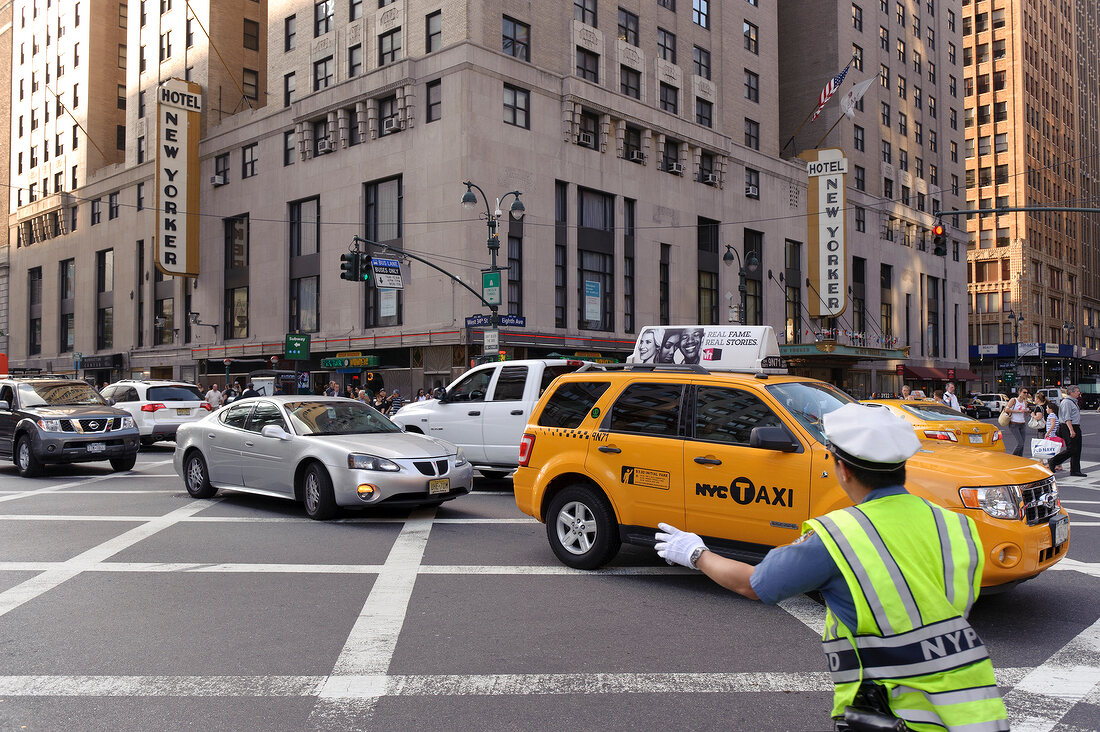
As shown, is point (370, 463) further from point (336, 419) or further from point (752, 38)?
point (752, 38)

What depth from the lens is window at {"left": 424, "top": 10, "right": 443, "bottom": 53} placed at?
113 ft

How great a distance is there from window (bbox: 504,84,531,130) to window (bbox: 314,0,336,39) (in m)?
10.5

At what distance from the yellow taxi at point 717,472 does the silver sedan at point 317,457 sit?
228 centimetres

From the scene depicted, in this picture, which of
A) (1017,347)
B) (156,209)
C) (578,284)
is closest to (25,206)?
(156,209)

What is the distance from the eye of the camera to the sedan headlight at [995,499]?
571 centimetres

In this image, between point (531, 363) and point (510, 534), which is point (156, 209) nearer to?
point (531, 363)

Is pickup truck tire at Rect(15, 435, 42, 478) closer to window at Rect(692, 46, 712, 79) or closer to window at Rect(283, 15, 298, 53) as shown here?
window at Rect(283, 15, 298, 53)

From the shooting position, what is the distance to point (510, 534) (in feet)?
30.8

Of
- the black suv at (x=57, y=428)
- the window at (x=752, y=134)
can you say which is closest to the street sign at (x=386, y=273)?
the black suv at (x=57, y=428)

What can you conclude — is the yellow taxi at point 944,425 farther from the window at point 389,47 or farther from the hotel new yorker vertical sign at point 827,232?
the hotel new yorker vertical sign at point 827,232

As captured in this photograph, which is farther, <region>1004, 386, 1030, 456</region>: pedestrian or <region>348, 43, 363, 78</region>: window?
<region>348, 43, 363, 78</region>: window

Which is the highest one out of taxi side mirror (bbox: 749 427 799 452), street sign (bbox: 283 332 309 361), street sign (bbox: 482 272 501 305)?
street sign (bbox: 482 272 501 305)

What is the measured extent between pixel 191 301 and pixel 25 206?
1054 inches

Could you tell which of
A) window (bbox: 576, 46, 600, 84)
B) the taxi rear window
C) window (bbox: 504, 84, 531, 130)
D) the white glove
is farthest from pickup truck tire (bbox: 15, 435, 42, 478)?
window (bbox: 576, 46, 600, 84)
